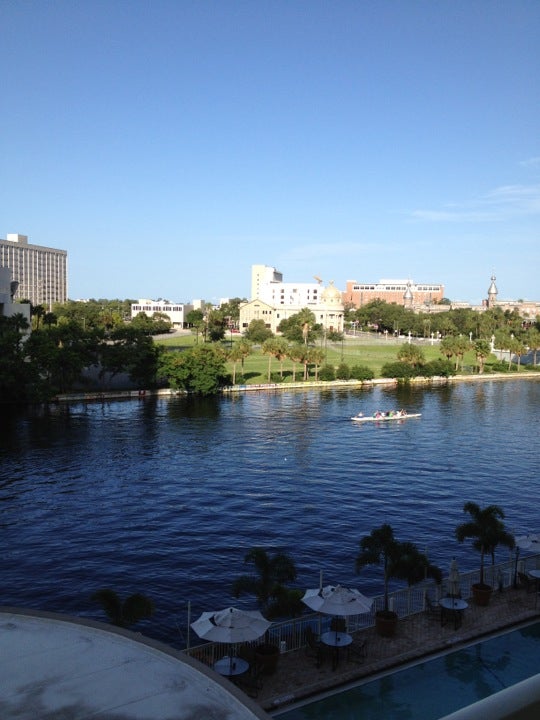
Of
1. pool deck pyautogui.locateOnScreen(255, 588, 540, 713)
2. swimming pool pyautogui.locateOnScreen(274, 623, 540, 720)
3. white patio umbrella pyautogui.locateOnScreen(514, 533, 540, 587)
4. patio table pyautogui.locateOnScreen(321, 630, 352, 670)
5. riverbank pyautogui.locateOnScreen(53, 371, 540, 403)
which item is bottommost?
swimming pool pyautogui.locateOnScreen(274, 623, 540, 720)

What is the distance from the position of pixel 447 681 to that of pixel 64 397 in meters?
74.9

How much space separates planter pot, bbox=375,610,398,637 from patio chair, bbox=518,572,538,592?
8.11 meters

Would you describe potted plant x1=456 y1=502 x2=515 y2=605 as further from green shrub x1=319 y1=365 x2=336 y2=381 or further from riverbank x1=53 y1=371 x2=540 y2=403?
green shrub x1=319 y1=365 x2=336 y2=381

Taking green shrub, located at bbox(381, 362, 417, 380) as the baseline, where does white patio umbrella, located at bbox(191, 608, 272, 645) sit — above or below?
below

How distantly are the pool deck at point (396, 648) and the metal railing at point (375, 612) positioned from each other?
508mm

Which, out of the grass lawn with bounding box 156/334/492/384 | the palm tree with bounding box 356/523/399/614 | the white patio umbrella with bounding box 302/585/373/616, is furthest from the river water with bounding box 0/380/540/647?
the grass lawn with bounding box 156/334/492/384

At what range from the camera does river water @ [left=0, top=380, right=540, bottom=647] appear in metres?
35.2

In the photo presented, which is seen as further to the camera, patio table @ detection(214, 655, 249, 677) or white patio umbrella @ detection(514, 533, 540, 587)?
white patio umbrella @ detection(514, 533, 540, 587)

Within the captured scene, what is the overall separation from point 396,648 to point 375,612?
261 centimetres

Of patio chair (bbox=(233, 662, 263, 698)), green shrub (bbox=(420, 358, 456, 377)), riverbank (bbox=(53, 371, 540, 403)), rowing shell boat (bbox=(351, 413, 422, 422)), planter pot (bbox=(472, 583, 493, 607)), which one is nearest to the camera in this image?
patio chair (bbox=(233, 662, 263, 698))

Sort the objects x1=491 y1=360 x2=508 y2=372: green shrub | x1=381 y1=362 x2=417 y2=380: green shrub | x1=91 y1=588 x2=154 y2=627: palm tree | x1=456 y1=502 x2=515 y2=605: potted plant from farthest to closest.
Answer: x1=491 y1=360 x2=508 y2=372: green shrub, x1=381 y1=362 x2=417 y2=380: green shrub, x1=456 y1=502 x2=515 y2=605: potted plant, x1=91 y1=588 x2=154 y2=627: palm tree

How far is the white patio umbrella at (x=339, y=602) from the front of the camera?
2500cm

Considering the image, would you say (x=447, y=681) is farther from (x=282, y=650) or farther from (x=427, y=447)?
(x=427, y=447)

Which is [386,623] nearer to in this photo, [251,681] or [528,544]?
[251,681]
